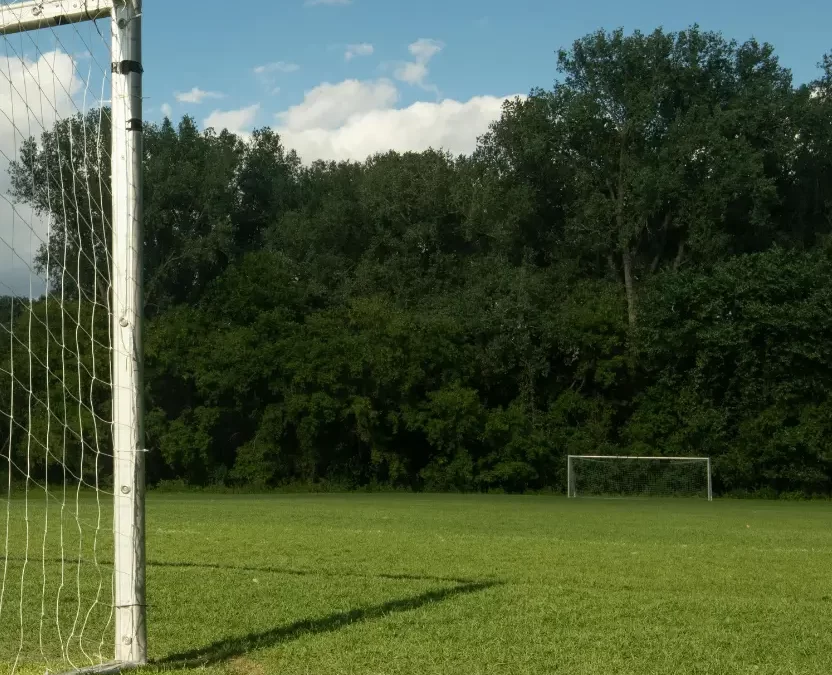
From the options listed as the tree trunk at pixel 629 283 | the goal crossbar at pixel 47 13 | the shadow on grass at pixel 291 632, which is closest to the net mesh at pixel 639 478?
the tree trunk at pixel 629 283

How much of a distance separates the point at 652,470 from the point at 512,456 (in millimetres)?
5079

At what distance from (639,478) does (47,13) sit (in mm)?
31404

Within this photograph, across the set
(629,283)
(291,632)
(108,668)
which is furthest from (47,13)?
(629,283)

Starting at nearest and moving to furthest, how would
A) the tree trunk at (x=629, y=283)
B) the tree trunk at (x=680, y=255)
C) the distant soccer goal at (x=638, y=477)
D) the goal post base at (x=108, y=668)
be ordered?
the goal post base at (x=108, y=668)
the distant soccer goal at (x=638, y=477)
the tree trunk at (x=629, y=283)
the tree trunk at (x=680, y=255)

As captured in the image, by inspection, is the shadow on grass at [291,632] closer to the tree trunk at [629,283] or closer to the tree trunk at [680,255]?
the tree trunk at [629,283]

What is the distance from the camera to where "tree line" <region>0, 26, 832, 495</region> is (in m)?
37.2

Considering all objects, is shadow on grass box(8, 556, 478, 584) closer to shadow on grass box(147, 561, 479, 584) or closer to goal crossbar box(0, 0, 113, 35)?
shadow on grass box(147, 561, 479, 584)

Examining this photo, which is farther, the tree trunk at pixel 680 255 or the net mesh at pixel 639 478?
the tree trunk at pixel 680 255

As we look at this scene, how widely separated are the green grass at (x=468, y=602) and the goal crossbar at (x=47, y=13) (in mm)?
3719

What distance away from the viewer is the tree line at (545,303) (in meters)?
37.2

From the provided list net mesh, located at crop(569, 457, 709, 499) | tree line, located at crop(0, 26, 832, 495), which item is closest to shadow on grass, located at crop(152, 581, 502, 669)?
net mesh, located at crop(569, 457, 709, 499)

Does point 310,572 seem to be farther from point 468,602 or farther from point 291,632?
point 291,632

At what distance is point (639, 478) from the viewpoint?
116 feet

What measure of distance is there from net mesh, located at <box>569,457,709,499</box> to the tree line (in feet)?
4.82
